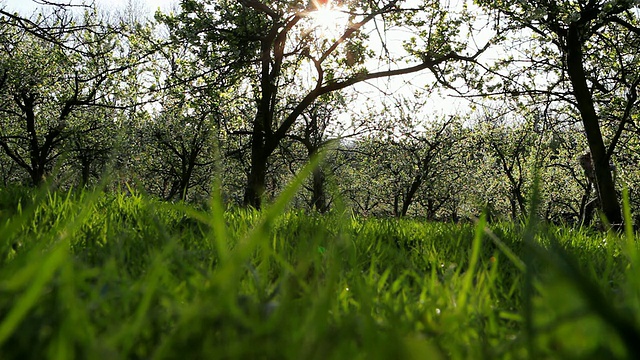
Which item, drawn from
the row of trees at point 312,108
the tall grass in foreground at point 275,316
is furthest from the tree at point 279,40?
the tall grass in foreground at point 275,316

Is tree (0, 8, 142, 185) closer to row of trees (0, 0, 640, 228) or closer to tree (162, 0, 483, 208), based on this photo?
row of trees (0, 0, 640, 228)

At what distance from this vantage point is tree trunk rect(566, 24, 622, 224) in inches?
345

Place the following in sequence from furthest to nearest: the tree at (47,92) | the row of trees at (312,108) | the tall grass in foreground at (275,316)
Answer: the tree at (47,92)
the row of trees at (312,108)
the tall grass in foreground at (275,316)

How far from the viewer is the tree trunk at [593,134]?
28.8ft

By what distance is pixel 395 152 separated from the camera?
27734mm

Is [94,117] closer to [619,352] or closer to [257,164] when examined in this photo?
[257,164]

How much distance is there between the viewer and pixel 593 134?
9273 mm

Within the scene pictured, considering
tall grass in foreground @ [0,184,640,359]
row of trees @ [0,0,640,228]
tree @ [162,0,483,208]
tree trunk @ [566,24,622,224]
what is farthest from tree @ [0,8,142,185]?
tall grass in foreground @ [0,184,640,359]

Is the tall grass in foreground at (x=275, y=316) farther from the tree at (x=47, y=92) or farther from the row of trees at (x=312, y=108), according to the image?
the tree at (x=47, y=92)

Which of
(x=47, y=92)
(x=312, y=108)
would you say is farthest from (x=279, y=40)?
(x=47, y=92)

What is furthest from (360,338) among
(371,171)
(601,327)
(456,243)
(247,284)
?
(371,171)

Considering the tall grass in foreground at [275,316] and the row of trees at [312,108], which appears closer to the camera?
the tall grass in foreground at [275,316]

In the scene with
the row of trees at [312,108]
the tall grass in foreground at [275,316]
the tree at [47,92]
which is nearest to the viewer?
the tall grass in foreground at [275,316]

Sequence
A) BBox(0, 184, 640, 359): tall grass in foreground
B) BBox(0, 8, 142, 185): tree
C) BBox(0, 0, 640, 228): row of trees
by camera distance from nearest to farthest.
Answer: BBox(0, 184, 640, 359): tall grass in foreground → BBox(0, 0, 640, 228): row of trees → BBox(0, 8, 142, 185): tree
